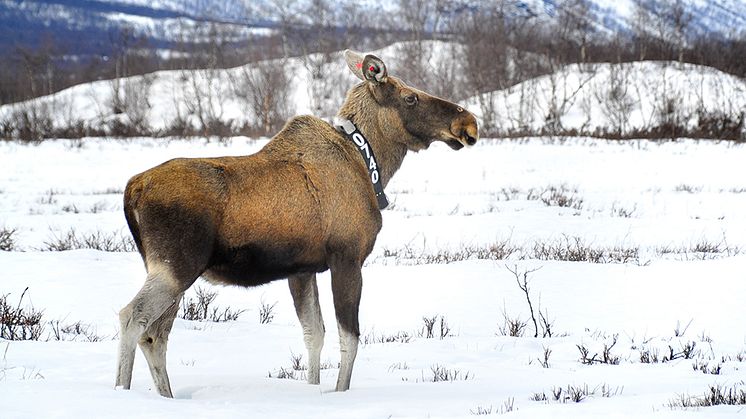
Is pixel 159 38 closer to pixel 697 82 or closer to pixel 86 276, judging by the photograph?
pixel 697 82

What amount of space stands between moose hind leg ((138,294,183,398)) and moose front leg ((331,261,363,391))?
884 millimetres

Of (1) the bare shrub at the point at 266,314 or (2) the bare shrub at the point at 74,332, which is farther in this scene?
(1) the bare shrub at the point at 266,314

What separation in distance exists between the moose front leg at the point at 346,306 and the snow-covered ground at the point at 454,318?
16 centimetres

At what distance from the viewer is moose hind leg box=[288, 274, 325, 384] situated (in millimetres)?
4977

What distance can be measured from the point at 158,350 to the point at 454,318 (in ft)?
11.7

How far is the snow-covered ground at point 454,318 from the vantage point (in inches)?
160

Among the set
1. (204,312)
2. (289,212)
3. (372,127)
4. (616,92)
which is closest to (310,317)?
(289,212)

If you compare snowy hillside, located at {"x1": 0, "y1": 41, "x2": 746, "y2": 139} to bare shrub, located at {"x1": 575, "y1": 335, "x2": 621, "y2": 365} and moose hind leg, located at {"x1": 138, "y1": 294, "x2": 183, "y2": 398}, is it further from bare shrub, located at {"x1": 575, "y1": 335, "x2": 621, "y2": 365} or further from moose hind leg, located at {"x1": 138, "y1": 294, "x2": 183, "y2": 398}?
moose hind leg, located at {"x1": 138, "y1": 294, "x2": 183, "y2": 398}

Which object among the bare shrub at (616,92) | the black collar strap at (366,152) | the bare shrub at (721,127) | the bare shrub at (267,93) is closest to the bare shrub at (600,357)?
the black collar strap at (366,152)

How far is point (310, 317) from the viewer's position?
500 cm

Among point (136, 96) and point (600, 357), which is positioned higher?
point (136, 96)

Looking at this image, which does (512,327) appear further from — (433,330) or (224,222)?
(224,222)

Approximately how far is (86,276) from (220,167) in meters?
4.81

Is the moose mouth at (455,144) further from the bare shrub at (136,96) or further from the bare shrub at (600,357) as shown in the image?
the bare shrub at (136,96)
